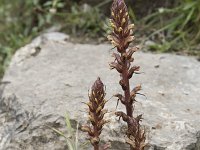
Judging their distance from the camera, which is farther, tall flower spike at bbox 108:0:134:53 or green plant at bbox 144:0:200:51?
green plant at bbox 144:0:200:51

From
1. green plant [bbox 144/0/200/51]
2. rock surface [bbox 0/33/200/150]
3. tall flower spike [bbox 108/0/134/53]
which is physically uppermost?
green plant [bbox 144/0/200/51]

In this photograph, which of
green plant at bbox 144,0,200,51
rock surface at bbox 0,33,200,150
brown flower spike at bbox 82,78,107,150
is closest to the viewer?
brown flower spike at bbox 82,78,107,150

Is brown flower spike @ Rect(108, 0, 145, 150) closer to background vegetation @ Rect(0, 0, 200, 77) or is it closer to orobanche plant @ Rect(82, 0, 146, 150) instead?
orobanche plant @ Rect(82, 0, 146, 150)

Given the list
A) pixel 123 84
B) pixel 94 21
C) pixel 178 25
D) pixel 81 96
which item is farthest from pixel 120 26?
pixel 94 21

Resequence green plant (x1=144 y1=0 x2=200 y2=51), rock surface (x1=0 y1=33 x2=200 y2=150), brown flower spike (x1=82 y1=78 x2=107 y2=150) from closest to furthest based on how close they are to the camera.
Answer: brown flower spike (x1=82 y1=78 x2=107 y2=150) < rock surface (x1=0 y1=33 x2=200 y2=150) < green plant (x1=144 y1=0 x2=200 y2=51)

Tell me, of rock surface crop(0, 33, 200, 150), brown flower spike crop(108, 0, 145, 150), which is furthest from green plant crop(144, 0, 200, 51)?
brown flower spike crop(108, 0, 145, 150)

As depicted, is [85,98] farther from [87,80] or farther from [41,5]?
[41,5]

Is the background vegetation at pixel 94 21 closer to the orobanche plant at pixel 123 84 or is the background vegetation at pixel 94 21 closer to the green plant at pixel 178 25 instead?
the green plant at pixel 178 25
